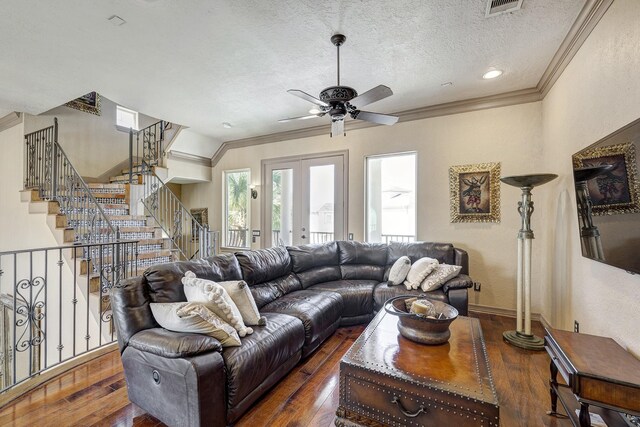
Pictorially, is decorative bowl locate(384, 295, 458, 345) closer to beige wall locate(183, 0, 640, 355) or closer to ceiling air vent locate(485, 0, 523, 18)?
beige wall locate(183, 0, 640, 355)

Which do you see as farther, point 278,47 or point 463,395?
point 278,47

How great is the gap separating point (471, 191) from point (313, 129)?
2872mm

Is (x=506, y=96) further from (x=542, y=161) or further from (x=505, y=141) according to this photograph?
(x=542, y=161)

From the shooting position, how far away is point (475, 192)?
12.9 ft

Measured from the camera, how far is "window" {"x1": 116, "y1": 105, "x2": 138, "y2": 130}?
5996 millimetres

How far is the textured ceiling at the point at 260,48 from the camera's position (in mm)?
2227

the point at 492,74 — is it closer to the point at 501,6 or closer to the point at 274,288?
the point at 501,6

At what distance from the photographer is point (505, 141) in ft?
12.4

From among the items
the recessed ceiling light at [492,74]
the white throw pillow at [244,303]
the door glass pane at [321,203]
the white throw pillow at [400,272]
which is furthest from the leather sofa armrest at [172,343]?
the recessed ceiling light at [492,74]

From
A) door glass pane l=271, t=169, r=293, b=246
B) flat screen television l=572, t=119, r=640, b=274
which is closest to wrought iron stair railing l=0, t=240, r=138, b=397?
door glass pane l=271, t=169, r=293, b=246

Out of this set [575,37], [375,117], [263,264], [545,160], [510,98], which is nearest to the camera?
[575,37]

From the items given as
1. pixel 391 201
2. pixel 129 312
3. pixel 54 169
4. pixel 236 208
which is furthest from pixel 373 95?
pixel 54 169

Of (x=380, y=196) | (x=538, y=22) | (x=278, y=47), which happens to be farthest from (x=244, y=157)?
(x=538, y=22)

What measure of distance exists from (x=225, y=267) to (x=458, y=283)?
253cm
